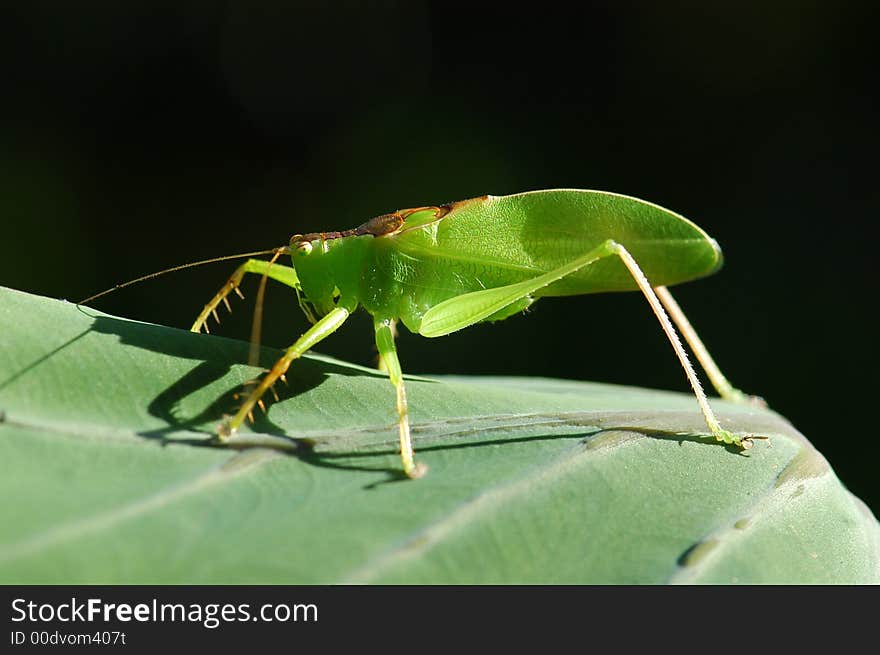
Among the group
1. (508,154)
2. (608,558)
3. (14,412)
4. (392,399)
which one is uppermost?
(508,154)

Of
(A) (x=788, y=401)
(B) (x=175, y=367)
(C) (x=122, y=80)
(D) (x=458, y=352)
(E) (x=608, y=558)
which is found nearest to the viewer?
(E) (x=608, y=558)

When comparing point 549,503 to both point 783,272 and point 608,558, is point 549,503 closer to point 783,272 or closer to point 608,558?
point 608,558

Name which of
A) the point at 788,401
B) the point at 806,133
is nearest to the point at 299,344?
the point at 788,401

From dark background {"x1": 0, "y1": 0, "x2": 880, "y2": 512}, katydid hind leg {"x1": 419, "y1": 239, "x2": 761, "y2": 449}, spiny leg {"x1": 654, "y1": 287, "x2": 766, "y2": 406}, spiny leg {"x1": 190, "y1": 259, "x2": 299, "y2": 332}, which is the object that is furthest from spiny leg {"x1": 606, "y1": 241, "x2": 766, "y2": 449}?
dark background {"x1": 0, "y1": 0, "x2": 880, "y2": 512}

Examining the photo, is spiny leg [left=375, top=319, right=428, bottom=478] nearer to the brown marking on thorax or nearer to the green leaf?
the green leaf

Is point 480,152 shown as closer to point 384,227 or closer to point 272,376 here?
point 384,227

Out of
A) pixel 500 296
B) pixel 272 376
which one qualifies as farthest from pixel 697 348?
pixel 272 376
